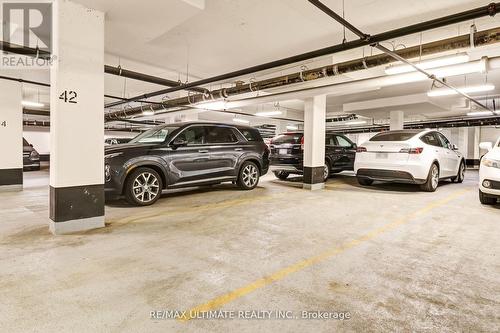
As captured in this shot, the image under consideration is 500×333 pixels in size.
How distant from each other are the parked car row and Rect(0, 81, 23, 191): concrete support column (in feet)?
10.5

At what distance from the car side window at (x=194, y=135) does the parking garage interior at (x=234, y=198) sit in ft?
0.13

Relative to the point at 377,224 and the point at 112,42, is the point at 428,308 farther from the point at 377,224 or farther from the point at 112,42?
the point at 112,42

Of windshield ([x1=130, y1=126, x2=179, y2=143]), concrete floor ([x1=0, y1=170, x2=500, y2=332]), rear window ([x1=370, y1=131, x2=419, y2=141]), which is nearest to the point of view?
concrete floor ([x1=0, y1=170, x2=500, y2=332])

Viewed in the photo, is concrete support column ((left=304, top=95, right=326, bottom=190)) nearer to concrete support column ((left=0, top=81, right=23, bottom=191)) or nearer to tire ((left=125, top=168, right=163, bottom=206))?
tire ((left=125, top=168, right=163, bottom=206))

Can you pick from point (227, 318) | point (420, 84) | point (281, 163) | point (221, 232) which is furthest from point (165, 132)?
point (420, 84)

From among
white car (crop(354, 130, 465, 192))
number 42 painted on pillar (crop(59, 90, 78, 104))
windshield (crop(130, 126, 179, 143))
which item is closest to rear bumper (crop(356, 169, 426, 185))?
white car (crop(354, 130, 465, 192))

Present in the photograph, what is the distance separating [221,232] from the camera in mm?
3818

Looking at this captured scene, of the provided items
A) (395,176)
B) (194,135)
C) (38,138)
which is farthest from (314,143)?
(38,138)

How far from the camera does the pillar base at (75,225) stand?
3656 millimetres

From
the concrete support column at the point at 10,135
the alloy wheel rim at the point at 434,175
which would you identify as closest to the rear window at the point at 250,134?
the alloy wheel rim at the point at 434,175

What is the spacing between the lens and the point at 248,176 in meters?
7.32

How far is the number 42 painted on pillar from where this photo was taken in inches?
143

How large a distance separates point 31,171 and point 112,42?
9.67m

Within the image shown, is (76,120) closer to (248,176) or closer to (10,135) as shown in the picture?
(248,176)
